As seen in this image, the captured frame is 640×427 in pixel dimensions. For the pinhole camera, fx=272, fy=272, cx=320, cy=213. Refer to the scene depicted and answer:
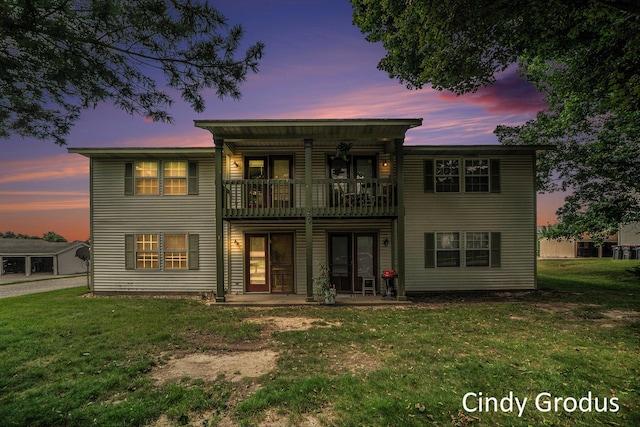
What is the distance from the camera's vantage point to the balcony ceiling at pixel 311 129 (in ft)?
28.4

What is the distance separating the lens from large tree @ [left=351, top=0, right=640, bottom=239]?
5.50 meters

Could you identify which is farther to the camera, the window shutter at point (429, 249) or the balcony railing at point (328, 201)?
the window shutter at point (429, 249)

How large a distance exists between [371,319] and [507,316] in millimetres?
3857

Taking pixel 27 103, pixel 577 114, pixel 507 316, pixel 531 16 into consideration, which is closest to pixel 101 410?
pixel 27 103

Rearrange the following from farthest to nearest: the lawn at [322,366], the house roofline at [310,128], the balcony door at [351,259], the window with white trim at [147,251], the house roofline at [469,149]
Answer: the window with white trim at [147,251] < the balcony door at [351,259] < the house roofline at [469,149] < the house roofline at [310,128] < the lawn at [322,366]

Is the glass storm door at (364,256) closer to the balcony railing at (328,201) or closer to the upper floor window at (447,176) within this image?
the balcony railing at (328,201)

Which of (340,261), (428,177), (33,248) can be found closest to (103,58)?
(340,261)

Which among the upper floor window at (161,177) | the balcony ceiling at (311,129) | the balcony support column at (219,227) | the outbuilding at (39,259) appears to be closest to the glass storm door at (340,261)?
the balcony ceiling at (311,129)

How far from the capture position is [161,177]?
11.1 m

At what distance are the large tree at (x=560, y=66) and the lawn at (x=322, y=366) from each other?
5.08m

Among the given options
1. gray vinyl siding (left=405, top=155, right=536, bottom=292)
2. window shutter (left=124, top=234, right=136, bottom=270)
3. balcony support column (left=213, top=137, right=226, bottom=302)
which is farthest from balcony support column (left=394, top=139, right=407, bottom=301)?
window shutter (left=124, top=234, right=136, bottom=270)

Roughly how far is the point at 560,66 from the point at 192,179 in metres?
16.0

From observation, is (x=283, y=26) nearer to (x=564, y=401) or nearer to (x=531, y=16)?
(x=531, y=16)

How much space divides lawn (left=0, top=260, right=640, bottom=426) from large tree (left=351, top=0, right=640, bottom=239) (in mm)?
5078
